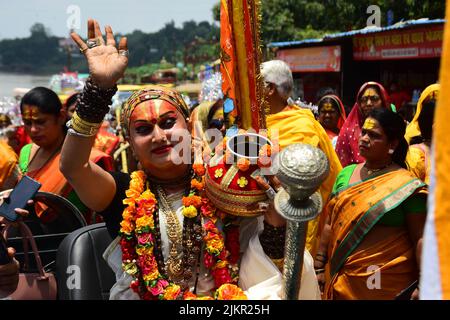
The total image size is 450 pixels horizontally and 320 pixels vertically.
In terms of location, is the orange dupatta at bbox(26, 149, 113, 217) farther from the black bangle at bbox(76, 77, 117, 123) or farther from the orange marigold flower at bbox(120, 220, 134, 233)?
the black bangle at bbox(76, 77, 117, 123)

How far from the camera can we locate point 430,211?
786mm

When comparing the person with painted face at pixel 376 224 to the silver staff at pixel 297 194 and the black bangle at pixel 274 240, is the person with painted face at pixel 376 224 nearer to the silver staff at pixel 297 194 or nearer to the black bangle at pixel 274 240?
the black bangle at pixel 274 240

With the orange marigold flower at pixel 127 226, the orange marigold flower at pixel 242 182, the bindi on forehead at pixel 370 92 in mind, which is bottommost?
the bindi on forehead at pixel 370 92

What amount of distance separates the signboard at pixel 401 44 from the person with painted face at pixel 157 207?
27.3 ft

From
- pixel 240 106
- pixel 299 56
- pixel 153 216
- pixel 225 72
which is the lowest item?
pixel 299 56

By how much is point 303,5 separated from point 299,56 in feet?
23.1

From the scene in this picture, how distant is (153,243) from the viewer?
1882 millimetres

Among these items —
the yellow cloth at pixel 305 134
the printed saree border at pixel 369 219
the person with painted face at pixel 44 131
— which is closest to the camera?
the printed saree border at pixel 369 219

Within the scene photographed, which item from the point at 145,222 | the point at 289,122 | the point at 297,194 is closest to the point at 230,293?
the point at 145,222

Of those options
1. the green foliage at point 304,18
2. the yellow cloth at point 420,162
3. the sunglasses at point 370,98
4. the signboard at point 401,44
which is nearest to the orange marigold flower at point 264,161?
the yellow cloth at point 420,162

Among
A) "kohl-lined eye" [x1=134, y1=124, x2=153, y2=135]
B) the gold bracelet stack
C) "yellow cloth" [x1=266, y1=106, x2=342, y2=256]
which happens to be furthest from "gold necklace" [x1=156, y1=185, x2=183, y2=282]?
"yellow cloth" [x1=266, y1=106, x2=342, y2=256]

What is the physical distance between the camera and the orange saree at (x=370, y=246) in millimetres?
2762

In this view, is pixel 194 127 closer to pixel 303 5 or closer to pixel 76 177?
pixel 76 177
